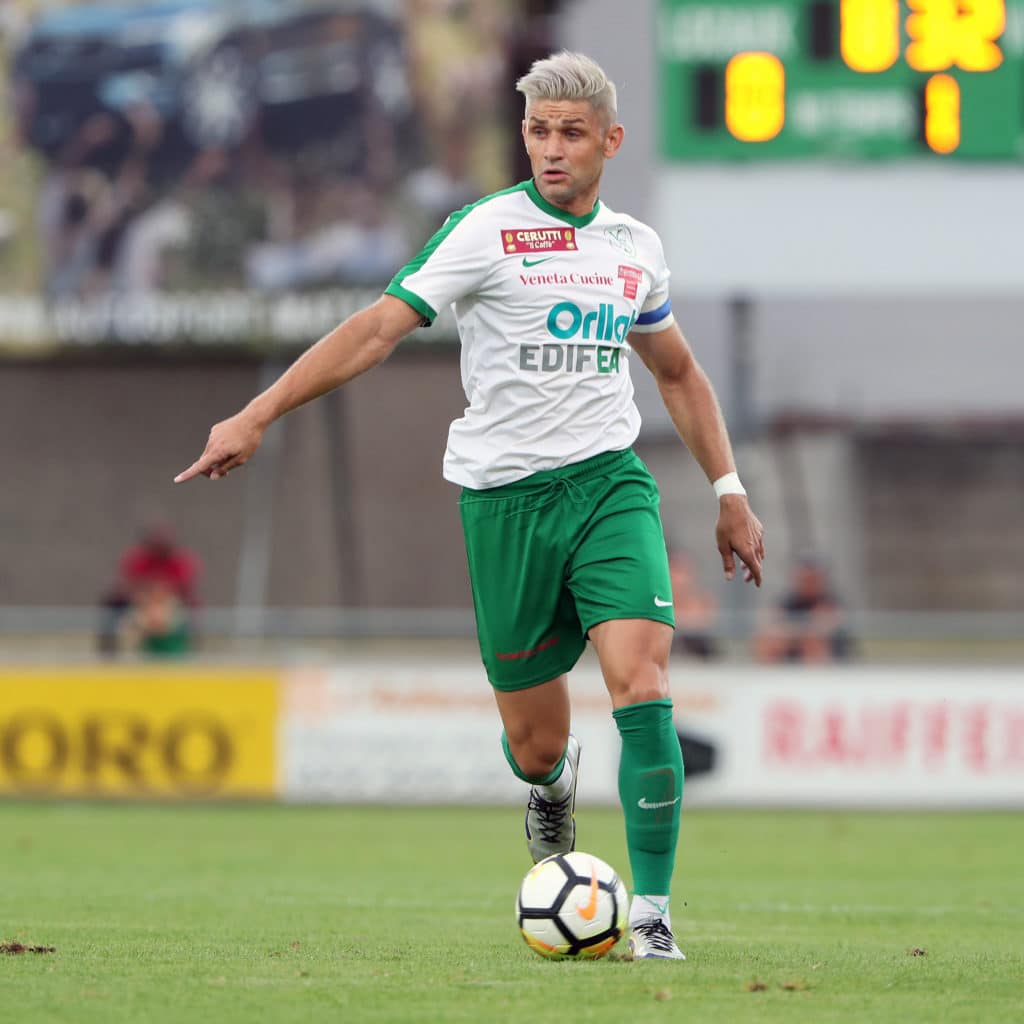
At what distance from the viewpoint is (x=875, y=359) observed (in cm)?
2542

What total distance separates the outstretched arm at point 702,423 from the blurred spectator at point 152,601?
9.53 meters

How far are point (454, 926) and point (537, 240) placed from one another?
2.31 meters

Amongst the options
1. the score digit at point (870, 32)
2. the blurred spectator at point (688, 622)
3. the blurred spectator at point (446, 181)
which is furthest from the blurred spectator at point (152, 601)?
the score digit at point (870, 32)

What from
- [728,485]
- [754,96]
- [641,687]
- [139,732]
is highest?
[754,96]

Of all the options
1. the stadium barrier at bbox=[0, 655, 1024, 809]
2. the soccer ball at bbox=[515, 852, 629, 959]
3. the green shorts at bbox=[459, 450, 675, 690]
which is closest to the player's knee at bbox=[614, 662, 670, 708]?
the green shorts at bbox=[459, 450, 675, 690]

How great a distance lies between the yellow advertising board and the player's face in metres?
9.68

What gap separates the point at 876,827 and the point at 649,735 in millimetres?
8335

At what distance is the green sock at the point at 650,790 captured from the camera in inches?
→ 211

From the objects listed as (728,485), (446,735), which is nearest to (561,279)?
(728,485)

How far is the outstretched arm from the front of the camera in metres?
5.93

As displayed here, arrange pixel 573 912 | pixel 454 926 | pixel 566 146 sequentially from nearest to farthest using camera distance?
1. pixel 573 912
2. pixel 566 146
3. pixel 454 926

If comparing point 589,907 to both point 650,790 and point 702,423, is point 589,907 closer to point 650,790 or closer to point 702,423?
point 650,790

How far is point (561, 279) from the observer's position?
5.55 m

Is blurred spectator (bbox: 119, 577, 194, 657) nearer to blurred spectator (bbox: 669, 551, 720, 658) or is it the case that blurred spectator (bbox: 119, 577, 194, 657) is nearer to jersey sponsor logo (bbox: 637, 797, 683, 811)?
blurred spectator (bbox: 669, 551, 720, 658)
